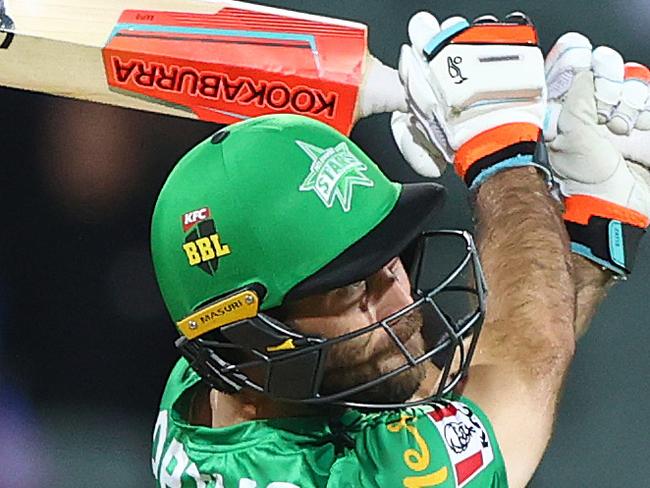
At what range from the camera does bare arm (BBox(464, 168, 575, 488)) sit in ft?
3.32

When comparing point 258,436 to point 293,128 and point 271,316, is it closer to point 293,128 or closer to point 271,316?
point 271,316

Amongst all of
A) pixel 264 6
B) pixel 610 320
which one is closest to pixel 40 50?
pixel 264 6

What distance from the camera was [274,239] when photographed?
32.7 inches

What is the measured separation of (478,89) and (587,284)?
28cm

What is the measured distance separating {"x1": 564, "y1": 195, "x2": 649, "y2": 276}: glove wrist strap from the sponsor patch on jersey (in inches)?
13.0

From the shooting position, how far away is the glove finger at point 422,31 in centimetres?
115

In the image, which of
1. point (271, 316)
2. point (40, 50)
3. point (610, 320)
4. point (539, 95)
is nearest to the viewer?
point (271, 316)

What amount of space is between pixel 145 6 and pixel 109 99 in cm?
11

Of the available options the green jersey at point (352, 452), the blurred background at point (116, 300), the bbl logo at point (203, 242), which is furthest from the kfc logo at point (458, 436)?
the blurred background at point (116, 300)

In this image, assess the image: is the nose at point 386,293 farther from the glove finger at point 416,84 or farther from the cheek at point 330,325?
the glove finger at point 416,84

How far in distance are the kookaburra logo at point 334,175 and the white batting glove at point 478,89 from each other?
272 mm

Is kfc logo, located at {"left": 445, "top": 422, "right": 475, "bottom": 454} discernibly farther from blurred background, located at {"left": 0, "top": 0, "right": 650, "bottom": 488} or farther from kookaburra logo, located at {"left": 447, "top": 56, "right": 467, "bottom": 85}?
blurred background, located at {"left": 0, "top": 0, "right": 650, "bottom": 488}

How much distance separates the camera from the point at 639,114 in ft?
3.76

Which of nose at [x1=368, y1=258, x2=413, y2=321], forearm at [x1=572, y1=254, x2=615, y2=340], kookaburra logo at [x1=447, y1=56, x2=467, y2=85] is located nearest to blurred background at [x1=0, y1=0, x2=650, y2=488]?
forearm at [x1=572, y1=254, x2=615, y2=340]
